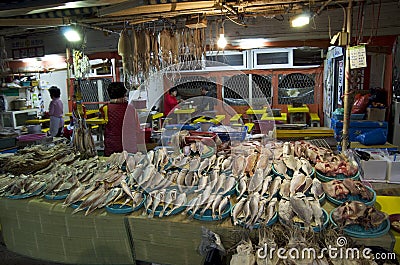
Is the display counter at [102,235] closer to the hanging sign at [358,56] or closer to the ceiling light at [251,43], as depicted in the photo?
the hanging sign at [358,56]

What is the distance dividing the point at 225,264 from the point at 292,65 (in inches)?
347

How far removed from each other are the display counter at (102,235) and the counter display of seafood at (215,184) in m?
0.08

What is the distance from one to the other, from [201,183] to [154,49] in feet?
7.40

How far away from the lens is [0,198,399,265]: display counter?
2.39 meters

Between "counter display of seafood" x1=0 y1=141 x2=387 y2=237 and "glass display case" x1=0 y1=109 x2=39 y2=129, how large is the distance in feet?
27.0

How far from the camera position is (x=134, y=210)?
2.59m

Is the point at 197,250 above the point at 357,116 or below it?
below

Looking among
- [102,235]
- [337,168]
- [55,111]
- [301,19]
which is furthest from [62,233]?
[55,111]

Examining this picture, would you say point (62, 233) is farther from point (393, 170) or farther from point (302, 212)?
point (393, 170)

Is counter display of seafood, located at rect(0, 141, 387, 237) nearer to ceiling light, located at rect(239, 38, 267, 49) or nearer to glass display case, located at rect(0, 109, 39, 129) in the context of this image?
ceiling light, located at rect(239, 38, 267, 49)

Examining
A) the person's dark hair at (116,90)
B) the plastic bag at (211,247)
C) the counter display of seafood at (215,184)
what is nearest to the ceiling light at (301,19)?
the counter display of seafood at (215,184)

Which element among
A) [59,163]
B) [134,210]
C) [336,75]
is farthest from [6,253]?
[336,75]

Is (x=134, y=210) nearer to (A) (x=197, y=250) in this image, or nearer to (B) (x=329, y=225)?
(A) (x=197, y=250)

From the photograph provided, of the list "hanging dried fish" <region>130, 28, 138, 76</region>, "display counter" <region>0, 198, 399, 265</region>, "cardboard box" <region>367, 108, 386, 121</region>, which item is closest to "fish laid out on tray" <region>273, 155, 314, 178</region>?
"display counter" <region>0, 198, 399, 265</region>
